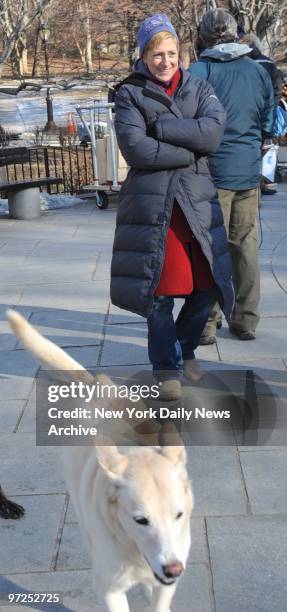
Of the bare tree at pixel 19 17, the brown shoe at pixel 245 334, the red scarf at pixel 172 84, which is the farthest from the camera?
the bare tree at pixel 19 17

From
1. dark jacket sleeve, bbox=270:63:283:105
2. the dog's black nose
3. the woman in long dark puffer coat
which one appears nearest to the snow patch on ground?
dark jacket sleeve, bbox=270:63:283:105

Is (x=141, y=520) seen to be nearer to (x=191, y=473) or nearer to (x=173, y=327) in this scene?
(x=191, y=473)

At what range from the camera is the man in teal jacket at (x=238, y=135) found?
4.67 m

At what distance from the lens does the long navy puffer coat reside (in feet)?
12.5

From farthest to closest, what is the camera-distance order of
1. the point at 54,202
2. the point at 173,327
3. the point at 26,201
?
the point at 54,202 → the point at 26,201 → the point at 173,327

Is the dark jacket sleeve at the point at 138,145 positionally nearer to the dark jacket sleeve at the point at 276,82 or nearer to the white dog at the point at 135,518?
the dark jacket sleeve at the point at 276,82

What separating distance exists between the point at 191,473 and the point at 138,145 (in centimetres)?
163

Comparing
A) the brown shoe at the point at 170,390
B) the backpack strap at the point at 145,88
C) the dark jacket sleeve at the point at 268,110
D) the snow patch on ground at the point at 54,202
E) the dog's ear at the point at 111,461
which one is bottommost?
the snow patch on ground at the point at 54,202

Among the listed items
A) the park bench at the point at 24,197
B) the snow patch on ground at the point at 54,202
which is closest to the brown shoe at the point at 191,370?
the park bench at the point at 24,197

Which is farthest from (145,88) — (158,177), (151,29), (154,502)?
(154,502)

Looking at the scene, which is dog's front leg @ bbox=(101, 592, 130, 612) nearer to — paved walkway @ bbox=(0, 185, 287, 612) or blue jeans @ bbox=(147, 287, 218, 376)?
paved walkway @ bbox=(0, 185, 287, 612)

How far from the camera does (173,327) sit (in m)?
4.13

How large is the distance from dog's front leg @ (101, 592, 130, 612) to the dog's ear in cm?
42

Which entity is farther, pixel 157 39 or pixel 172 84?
pixel 172 84
